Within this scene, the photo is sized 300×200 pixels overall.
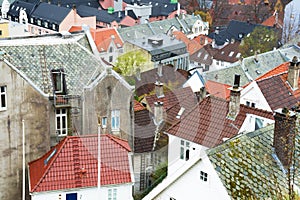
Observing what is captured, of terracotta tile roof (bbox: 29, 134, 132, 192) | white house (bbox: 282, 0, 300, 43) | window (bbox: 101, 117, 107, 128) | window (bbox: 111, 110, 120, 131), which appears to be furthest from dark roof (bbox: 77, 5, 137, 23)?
terracotta tile roof (bbox: 29, 134, 132, 192)

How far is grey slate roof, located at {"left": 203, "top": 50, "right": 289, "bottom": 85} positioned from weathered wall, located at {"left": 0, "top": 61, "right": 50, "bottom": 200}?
58.6 feet

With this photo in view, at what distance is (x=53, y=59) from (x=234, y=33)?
49406mm

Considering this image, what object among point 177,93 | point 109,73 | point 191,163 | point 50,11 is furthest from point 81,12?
point 191,163

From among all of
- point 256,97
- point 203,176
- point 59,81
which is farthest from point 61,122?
point 256,97

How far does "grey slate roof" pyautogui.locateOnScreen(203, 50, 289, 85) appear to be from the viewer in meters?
38.0

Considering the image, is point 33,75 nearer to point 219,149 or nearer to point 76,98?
point 76,98

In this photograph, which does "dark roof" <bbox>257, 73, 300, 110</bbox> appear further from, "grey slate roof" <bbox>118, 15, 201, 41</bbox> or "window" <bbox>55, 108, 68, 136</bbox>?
"grey slate roof" <bbox>118, 15, 201, 41</bbox>

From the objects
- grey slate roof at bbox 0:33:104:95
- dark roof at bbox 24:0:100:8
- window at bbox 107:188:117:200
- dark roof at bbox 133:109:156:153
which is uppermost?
dark roof at bbox 24:0:100:8

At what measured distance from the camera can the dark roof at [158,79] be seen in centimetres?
3825

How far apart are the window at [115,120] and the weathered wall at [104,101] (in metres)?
0.15

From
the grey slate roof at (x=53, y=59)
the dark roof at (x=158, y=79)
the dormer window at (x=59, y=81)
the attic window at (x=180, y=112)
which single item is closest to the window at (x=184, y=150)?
the attic window at (x=180, y=112)

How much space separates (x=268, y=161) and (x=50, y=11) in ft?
195

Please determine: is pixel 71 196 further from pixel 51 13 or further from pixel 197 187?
pixel 51 13

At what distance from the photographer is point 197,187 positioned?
1570 centimetres
